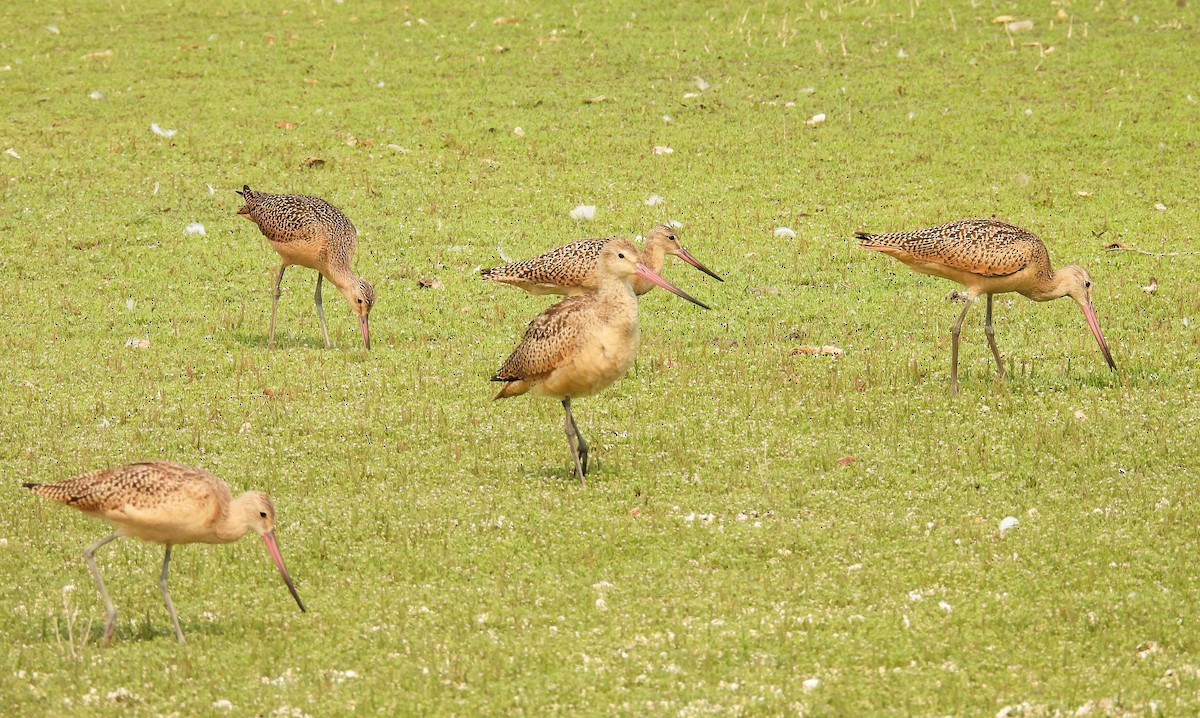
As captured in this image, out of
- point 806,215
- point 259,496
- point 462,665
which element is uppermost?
point 259,496

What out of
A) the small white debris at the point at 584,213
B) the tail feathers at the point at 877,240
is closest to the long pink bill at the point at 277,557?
the tail feathers at the point at 877,240

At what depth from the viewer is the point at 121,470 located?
9.09 m

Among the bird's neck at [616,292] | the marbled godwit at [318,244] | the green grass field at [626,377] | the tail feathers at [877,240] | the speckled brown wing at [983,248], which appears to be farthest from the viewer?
the marbled godwit at [318,244]

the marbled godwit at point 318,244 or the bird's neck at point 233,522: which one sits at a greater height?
the bird's neck at point 233,522

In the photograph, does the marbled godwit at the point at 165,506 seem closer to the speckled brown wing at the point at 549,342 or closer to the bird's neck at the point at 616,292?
the speckled brown wing at the point at 549,342

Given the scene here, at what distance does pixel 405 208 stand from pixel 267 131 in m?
4.14

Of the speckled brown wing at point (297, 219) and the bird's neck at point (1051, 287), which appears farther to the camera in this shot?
the speckled brown wing at point (297, 219)

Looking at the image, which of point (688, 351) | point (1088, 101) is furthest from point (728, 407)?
point (1088, 101)

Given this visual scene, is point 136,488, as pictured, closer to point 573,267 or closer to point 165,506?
point 165,506

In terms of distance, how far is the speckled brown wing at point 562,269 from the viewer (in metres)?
14.8

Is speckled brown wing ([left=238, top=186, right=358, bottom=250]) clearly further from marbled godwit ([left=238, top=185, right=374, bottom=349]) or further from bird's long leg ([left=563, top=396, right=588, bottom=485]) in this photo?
bird's long leg ([left=563, top=396, right=588, bottom=485])

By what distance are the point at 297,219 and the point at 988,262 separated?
7.69 metres

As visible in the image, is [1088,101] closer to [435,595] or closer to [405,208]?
[405,208]

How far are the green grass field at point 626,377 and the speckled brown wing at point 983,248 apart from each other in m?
1.11
